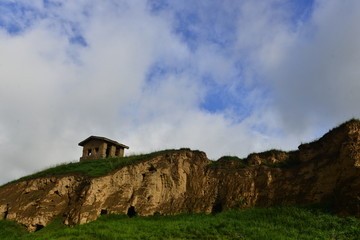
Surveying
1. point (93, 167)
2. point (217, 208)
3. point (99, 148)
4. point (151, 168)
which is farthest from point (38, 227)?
point (217, 208)

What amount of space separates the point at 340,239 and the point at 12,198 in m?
27.8

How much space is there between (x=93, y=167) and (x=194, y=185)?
997 cm

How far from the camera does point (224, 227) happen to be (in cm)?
2592

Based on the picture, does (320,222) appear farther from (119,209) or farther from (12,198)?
(12,198)

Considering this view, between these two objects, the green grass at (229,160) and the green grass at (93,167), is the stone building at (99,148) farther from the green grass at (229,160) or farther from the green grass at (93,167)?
the green grass at (229,160)

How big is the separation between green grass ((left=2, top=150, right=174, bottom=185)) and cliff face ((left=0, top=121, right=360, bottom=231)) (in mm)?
721

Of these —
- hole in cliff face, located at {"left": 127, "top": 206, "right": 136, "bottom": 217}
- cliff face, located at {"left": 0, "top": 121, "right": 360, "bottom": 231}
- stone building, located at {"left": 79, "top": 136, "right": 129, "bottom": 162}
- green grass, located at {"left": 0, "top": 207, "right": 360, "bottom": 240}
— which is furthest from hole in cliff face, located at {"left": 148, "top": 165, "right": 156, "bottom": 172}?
stone building, located at {"left": 79, "top": 136, "right": 129, "bottom": 162}

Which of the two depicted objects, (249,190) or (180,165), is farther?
(180,165)

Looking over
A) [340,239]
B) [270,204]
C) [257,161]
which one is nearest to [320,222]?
[340,239]

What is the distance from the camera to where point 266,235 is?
23328mm

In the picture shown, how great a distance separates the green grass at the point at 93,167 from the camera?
1400 inches

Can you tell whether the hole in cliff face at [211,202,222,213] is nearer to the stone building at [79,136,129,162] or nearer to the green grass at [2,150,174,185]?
the green grass at [2,150,174,185]

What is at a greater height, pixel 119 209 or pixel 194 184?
pixel 194 184

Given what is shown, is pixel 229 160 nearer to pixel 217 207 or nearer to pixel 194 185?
pixel 194 185
